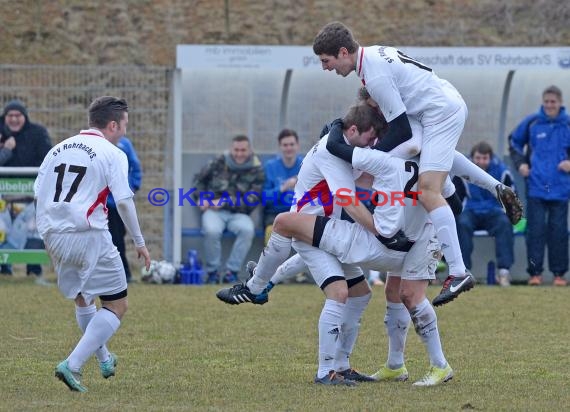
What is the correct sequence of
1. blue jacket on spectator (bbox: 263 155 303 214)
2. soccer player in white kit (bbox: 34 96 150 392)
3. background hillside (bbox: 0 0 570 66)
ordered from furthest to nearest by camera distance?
background hillside (bbox: 0 0 570 66) → blue jacket on spectator (bbox: 263 155 303 214) → soccer player in white kit (bbox: 34 96 150 392)

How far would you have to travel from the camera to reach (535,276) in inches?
605

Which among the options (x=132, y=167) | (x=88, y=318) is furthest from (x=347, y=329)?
(x=132, y=167)

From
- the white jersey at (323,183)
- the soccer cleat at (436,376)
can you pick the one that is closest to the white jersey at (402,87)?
the white jersey at (323,183)

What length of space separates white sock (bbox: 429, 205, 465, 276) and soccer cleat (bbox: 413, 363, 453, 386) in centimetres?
67

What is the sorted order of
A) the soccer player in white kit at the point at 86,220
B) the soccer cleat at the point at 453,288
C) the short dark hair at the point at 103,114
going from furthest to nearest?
1. the soccer cleat at the point at 453,288
2. the short dark hair at the point at 103,114
3. the soccer player in white kit at the point at 86,220

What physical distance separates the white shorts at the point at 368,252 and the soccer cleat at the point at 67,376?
5.56ft

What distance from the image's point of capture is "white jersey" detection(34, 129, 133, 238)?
24.3ft

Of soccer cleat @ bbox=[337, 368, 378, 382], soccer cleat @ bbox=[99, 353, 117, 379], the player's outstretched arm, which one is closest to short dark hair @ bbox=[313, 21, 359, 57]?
the player's outstretched arm

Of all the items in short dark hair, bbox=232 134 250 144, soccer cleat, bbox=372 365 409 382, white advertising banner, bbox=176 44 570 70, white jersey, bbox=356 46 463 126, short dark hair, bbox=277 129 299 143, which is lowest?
soccer cleat, bbox=372 365 409 382

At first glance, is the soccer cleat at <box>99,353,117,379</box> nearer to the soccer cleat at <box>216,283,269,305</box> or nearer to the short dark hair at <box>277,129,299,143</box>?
the soccer cleat at <box>216,283,269,305</box>

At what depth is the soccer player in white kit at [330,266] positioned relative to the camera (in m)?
7.69

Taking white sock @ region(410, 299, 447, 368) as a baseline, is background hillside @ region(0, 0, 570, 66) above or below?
above

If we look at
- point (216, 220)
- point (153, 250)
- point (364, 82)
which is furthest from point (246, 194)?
point (364, 82)

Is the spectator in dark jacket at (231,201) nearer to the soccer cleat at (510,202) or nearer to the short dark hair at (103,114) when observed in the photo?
the soccer cleat at (510,202)
